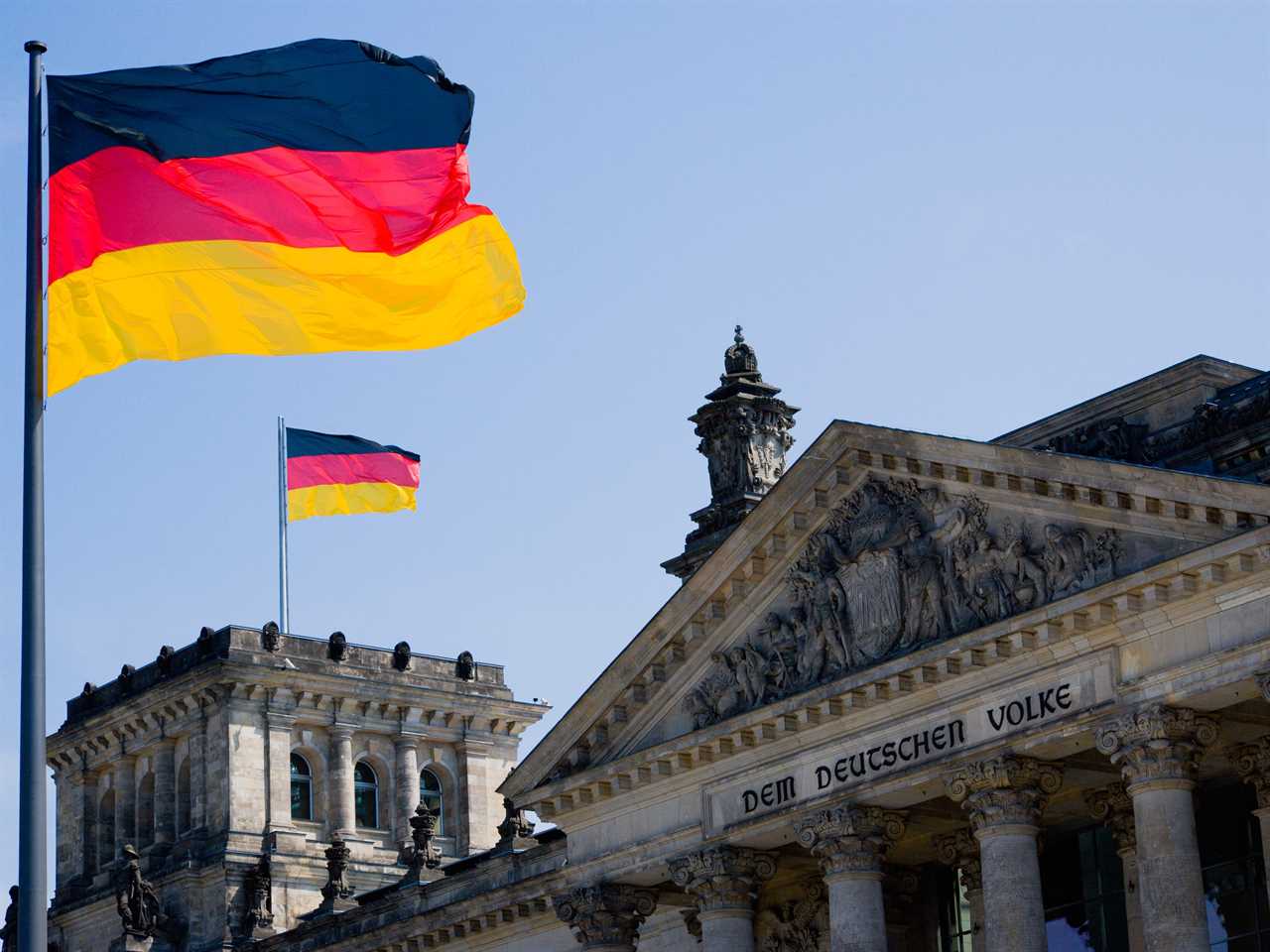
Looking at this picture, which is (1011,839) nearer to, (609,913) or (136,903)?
(609,913)

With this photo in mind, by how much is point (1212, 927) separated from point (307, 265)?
23.8m

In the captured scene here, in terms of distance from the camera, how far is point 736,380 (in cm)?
6494

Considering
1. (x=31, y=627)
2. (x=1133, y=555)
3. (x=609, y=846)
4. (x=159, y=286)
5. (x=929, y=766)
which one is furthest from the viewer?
(x=609, y=846)

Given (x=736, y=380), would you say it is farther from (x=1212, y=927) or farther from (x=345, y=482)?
(x=1212, y=927)

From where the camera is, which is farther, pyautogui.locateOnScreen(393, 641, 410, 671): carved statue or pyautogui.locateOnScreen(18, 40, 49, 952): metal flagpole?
pyautogui.locateOnScreen(393, 641, 410, 671): carved statue

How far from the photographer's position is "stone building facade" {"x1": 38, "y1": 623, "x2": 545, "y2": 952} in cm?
7719

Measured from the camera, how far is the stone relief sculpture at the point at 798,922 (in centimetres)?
5244

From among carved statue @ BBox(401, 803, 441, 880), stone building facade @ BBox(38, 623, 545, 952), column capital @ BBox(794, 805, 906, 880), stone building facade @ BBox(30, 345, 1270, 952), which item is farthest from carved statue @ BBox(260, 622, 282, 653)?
column capital @ BBox(794, 805, 906, 880)

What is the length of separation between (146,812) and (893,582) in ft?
134

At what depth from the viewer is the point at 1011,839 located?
44469 mm

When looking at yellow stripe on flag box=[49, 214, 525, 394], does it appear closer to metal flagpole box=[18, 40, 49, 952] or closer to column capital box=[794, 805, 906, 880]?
metal flagpole box=[18, 40, 49, 952]

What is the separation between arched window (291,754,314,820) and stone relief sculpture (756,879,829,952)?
28.9 m

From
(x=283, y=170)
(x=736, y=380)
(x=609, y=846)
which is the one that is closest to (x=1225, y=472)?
(x=609, y=846)

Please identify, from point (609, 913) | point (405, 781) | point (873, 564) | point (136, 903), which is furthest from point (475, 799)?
point (873, 564)
